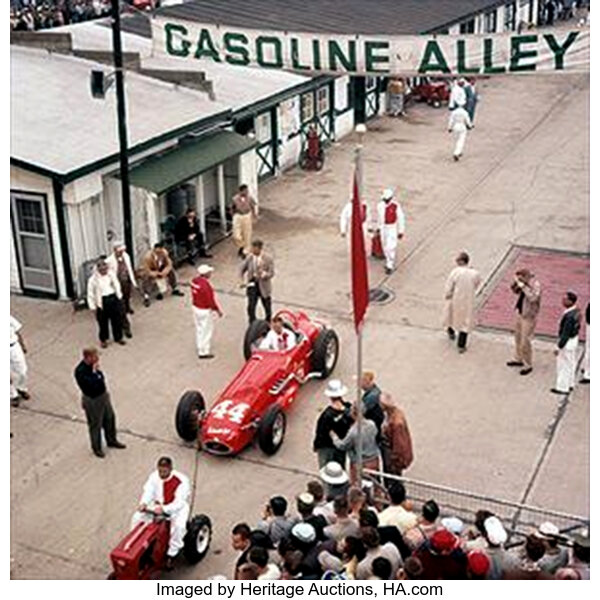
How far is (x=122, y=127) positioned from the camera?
15.1m

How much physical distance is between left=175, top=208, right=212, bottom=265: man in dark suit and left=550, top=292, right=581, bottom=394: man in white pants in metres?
6.86

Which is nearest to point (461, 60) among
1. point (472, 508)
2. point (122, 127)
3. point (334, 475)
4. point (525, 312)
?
point (525, 312)

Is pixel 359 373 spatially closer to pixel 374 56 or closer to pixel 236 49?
pixel 374 56

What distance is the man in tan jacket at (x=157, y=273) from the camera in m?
15.4

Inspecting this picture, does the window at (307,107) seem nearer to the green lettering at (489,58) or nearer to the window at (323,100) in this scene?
the window at (323,100)

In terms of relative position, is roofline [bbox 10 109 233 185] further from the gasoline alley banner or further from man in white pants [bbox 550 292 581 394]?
man in white pants [bbox 550 292 581 394]

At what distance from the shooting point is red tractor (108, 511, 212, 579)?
353 inches

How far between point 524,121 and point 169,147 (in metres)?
12.6

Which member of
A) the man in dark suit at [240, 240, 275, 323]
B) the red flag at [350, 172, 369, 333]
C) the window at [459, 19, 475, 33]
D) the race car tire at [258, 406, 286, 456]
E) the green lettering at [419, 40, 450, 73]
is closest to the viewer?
the red flag at [350, 172, 369, 333]

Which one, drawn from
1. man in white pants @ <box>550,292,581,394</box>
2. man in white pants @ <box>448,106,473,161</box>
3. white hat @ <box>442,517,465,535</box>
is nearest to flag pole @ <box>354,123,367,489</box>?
white hat @ <box>442,517,465,535</box>

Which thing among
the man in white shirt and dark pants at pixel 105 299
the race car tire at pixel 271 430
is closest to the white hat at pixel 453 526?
the race car tire at pixel 271 430

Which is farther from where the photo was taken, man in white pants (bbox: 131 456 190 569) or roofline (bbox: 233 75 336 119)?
roofline (bbox: 233 75 336 119)

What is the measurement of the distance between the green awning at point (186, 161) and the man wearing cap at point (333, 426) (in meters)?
6.82

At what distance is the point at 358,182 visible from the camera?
8.53 meters
